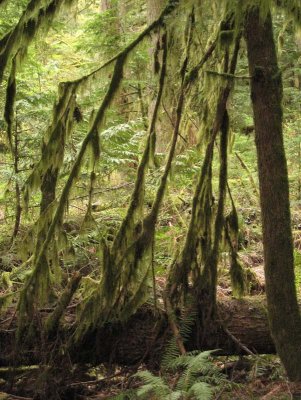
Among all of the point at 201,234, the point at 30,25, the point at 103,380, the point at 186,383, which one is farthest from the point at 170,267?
the point at 30,25

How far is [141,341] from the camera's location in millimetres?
4523

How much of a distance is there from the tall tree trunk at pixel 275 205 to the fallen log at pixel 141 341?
2.09 ft

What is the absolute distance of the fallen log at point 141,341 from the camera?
4496 mm

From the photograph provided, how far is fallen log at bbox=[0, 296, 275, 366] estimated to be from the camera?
450cm

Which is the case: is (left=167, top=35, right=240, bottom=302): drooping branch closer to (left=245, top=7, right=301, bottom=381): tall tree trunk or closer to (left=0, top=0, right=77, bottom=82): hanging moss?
(left=245, top=7, right=301, bottom=381): tall tree trunk

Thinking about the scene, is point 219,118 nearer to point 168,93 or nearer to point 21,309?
point 168,93

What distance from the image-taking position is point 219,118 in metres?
4.55

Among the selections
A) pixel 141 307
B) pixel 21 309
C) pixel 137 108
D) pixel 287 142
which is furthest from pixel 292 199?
pixel 21 309

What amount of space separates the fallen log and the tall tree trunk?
2.09ft

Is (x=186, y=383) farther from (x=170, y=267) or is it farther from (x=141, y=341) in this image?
(x=170, y=267)

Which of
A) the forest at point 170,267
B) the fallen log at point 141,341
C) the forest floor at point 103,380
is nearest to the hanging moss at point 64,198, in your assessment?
the forest at point 170,267

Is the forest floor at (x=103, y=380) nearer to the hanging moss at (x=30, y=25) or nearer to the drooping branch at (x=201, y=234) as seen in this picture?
the drooping branch at (x=201, y=234)

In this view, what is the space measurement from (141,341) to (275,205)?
6.07 ft

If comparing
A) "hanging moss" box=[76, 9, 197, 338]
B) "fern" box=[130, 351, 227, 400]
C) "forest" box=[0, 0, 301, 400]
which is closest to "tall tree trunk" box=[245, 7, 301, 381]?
"forest" box=[0, 0, 301, 400]
